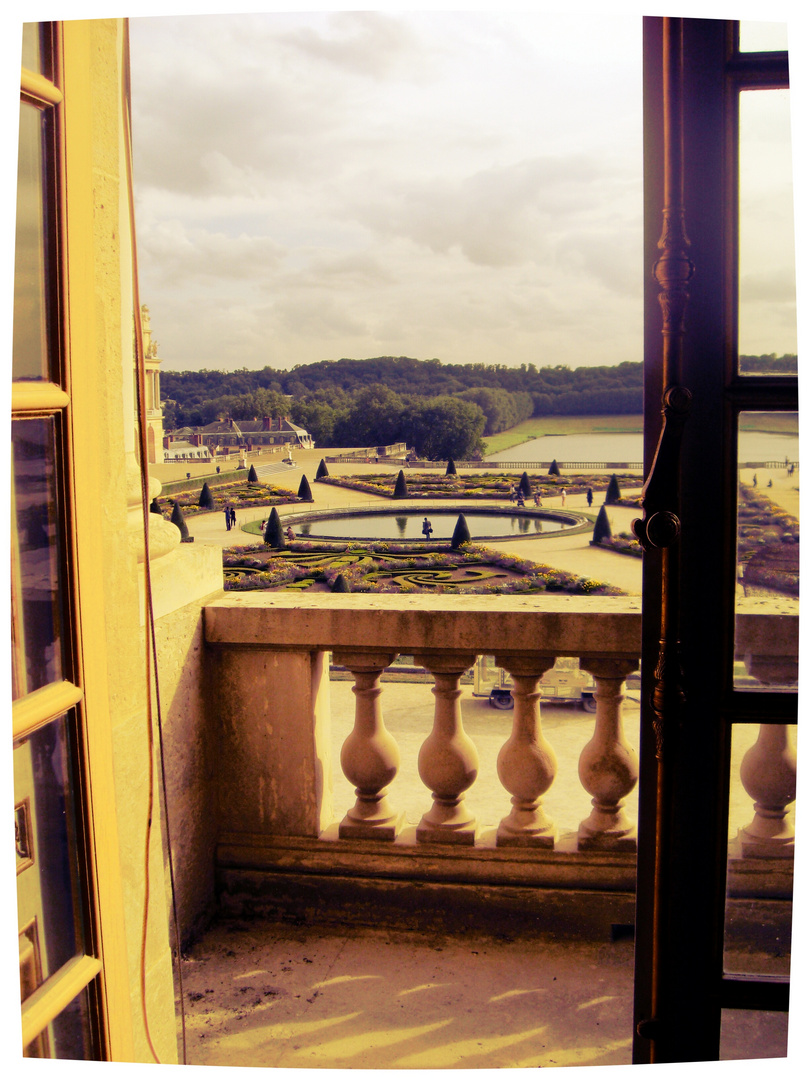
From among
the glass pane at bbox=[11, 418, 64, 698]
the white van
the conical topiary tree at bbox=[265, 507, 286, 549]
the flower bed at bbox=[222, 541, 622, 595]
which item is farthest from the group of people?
the white van

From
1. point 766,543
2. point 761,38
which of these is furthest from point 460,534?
point 761,38

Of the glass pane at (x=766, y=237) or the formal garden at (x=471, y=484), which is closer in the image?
the glass pane at (x=766, y=237)

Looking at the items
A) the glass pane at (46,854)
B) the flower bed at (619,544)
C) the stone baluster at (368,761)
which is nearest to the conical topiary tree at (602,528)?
the flower bed at (619,544)

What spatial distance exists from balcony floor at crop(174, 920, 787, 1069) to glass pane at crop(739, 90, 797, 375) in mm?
1707

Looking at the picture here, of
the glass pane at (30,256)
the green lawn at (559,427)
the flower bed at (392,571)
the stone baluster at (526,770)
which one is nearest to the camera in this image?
the glass pane at (30,256)

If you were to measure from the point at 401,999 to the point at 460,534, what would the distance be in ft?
8.93

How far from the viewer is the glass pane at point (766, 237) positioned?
4.18 feet

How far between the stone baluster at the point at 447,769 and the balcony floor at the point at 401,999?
1.02ft

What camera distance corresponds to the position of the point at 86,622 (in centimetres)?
123

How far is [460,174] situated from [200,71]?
8.66ft

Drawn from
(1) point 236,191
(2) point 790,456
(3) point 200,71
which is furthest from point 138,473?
(1) point 236,191

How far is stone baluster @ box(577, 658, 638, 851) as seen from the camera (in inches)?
90.4

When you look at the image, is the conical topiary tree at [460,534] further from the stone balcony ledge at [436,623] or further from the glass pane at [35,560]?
the glass pane at [35,560]

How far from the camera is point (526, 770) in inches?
92.0
